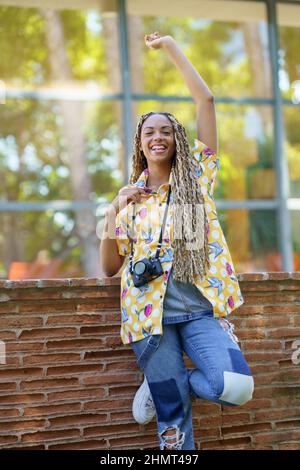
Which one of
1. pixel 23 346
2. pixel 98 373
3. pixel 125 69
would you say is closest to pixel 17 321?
pixel 23 346

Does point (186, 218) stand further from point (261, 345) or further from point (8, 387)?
point (8, 387)

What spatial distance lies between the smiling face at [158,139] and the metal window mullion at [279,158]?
5.84 m

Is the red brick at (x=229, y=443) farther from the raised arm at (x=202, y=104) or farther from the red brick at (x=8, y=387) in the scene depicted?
the raised arm at (x=202, y=104)

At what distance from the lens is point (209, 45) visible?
9.76m

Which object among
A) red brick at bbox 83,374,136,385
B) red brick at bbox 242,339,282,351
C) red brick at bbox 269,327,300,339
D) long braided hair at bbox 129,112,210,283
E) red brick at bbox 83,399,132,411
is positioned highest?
long braided hair at bbox 129,112,210,283

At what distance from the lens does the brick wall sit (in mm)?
3363

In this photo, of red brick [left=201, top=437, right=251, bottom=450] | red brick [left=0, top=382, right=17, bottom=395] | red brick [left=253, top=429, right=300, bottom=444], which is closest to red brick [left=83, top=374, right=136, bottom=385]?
red brick [left=0, top=382, right=17, bottom=395]

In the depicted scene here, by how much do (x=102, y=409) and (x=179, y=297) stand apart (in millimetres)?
766

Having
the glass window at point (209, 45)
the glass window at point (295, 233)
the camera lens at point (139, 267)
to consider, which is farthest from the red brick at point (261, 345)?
the glass window at point (209, 45)

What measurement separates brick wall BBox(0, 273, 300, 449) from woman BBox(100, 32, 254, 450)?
186 mm

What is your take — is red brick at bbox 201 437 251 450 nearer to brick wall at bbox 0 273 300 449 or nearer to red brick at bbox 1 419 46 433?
brick wall at bbox 0 273 300 449

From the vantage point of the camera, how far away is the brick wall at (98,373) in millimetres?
3363

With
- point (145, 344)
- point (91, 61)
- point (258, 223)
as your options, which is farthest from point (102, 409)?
point (91, 61)

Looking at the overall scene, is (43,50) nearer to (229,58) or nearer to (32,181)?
(32,181)
